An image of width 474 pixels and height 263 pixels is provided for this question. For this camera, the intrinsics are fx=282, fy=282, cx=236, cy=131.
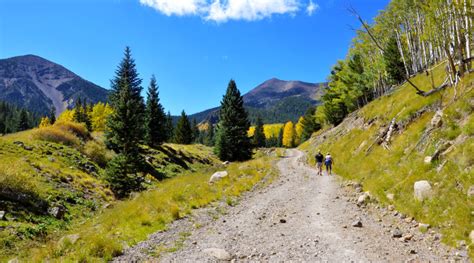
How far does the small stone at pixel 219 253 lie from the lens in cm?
757

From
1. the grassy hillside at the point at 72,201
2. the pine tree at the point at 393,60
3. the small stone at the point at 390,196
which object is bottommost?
the grassy hillside at the point at 72,201

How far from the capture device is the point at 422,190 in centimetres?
969

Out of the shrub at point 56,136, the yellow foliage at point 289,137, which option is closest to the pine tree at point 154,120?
the shrub at point 56,136

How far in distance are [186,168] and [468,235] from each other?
4219 centimetres

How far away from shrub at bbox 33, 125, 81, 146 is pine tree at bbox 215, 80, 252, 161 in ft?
65.0

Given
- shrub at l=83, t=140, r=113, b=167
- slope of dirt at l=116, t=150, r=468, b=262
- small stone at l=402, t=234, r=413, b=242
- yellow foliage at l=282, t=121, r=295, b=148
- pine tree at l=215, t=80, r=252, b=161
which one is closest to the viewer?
slope of dirt at l=116, t=150, r=468, b=262

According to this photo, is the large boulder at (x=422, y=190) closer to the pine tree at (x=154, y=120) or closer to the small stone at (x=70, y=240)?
the small stone at (x=70, y=240)

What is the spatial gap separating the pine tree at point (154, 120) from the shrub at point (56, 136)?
18.1 meters

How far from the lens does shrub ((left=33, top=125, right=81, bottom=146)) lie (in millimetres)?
31531

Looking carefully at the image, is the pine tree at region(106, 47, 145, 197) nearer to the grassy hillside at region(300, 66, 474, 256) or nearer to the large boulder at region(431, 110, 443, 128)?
the grassy hillside at region(300, 66, 474, 256)

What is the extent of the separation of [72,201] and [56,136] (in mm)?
Result: 17356

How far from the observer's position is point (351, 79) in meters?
51.2

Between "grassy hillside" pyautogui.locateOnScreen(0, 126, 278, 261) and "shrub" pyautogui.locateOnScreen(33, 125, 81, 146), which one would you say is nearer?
"grassy hillside" pyautogui.locateOnScreen(0, 126, 278, 261)

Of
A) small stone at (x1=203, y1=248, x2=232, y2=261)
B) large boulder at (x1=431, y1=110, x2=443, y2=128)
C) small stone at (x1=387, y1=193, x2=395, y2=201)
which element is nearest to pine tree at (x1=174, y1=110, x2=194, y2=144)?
large boulder at (x1=431, y1=110, x2=443, y2=128)
